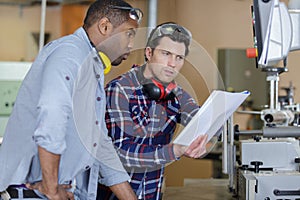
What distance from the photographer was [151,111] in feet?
4.69

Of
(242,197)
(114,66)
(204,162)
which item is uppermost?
(114,66)

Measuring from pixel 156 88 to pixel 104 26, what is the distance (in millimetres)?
235

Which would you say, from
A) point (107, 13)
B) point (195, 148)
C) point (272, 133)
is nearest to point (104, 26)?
point (107, 13)

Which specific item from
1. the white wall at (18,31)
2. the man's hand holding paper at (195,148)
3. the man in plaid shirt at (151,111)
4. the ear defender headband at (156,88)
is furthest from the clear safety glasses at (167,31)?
the white wall at (18,31)

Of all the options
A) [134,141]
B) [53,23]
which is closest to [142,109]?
[134,141]

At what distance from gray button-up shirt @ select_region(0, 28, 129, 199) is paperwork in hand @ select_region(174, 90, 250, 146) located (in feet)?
0.79

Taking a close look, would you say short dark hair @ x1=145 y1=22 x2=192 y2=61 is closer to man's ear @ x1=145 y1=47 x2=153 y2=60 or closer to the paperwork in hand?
man's ear @ x1=145 y1=47 x2=153 y2=60

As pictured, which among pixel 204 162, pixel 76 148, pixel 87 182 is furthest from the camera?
pixel 204 162

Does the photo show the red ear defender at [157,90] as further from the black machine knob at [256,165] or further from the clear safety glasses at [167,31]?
the black machine knob at [256,165]

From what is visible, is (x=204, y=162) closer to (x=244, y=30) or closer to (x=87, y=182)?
(x=244, y=30)

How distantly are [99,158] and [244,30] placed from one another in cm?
372

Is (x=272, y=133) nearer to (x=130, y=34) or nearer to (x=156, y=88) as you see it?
(x=156, y=88)

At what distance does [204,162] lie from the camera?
15.6 ft

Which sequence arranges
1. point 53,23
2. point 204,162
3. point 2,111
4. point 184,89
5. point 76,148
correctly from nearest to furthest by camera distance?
point 76,148, point 184,89, point 2,111, point 53,23, point 204,162
